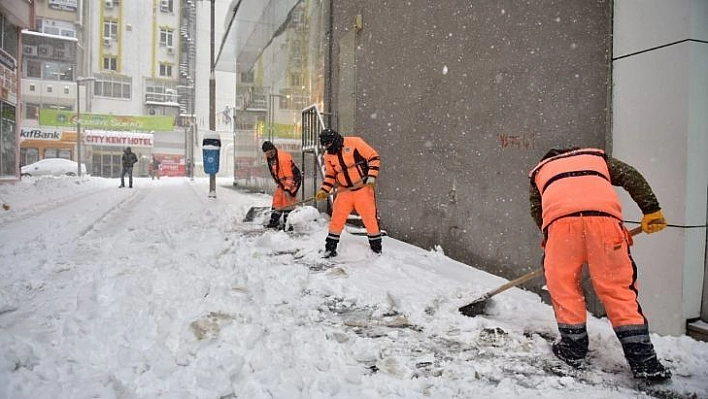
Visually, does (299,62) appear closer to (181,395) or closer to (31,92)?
(181,395)

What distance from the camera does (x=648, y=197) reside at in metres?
2.78

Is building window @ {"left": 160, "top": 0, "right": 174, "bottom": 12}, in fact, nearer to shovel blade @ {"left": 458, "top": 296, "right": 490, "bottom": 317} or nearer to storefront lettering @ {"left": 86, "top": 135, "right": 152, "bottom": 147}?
storefront lettering @ {"left": 86, "top": 135, "right": 152, "bottom": 147}

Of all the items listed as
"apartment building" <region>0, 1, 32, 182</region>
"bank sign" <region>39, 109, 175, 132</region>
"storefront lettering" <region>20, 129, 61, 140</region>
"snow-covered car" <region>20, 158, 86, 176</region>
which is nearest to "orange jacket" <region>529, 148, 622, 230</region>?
"apartment building" <region>0, 1, 32, 182</region>

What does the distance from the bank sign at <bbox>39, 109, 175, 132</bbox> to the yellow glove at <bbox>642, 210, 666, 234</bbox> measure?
40.9 metres

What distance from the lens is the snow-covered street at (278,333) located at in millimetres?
2414

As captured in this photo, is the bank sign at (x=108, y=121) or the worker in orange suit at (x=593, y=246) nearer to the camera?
the worker in orange suit at (x=593, y=246)

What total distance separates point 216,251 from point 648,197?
4426mm

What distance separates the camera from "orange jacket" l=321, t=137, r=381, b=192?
5684mm

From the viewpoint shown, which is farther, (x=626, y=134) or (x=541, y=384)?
(x=626, y=134)

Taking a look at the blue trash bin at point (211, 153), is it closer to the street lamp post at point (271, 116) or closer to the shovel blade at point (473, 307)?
the street lamp post at point (271, 116)

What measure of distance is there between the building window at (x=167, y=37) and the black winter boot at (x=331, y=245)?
42.8m

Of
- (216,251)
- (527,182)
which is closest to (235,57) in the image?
(216,251)

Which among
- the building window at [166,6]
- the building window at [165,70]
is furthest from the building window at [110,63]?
the building window at [166,6]

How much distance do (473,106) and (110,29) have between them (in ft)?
145
